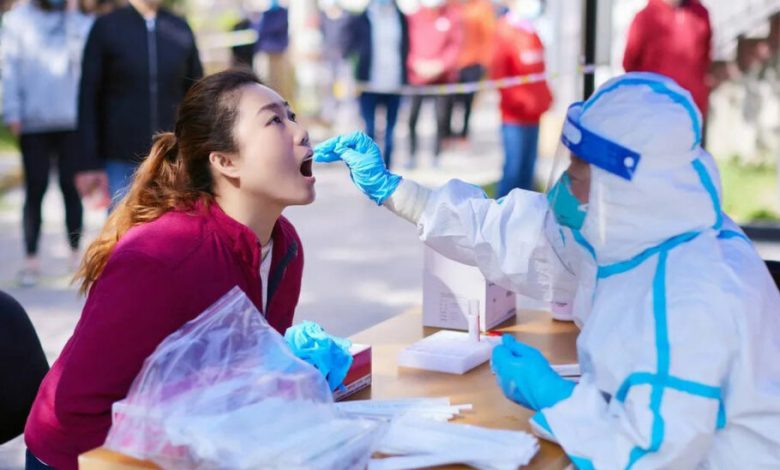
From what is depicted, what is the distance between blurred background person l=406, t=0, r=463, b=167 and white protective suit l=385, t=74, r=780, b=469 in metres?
8.27

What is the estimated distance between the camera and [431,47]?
391 inches

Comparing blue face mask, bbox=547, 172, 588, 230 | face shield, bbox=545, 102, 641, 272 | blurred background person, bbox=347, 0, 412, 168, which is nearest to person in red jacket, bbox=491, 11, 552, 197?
blurred background person, bbox=347, 0, 412, 168

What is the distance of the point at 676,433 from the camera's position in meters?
1.59

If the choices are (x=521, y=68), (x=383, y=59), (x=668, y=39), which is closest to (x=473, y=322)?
(x=668, y=39)

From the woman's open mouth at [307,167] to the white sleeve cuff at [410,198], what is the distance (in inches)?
8.3

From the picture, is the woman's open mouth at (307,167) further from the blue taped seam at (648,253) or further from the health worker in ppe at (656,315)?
the blue taped seam at (648,253)

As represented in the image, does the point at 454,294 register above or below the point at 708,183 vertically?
below

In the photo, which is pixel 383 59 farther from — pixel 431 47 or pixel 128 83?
pixel 128 83

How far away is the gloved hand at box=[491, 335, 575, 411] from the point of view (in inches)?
70.5

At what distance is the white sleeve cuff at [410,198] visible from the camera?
2219mm

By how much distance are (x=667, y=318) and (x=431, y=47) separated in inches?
335

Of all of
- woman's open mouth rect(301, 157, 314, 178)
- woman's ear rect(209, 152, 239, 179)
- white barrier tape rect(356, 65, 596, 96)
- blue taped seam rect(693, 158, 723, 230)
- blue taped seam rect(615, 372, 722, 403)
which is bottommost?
white barrier tape rect(356, 65, 596, 96)

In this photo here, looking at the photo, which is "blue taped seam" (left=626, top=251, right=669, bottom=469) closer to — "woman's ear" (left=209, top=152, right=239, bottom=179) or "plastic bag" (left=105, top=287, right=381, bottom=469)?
"plastic bag" (left=105, top=287, right=381, bottom=469)

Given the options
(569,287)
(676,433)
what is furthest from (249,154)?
(676,433)
